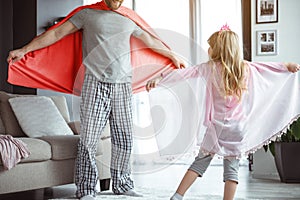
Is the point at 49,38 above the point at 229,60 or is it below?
above

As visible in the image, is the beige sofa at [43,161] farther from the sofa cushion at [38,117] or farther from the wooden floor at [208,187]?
the wooden floor at [208,187]

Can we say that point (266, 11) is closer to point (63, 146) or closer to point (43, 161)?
point (63, 146)

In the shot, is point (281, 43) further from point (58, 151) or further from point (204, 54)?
point (58, 151)

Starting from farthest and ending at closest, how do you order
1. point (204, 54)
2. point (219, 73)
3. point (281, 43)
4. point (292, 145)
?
1. point (204, 54)
2. point (281, 43)
3. point (292, 145)
4. point (219, 73)

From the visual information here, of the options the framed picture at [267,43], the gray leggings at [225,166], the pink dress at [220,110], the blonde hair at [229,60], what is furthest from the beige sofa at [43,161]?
the framed picture at [267,43]

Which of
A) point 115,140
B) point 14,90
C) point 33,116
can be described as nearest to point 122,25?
point 115,140

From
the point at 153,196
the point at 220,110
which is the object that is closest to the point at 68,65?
the point at 153,196

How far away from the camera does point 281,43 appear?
17.0ft

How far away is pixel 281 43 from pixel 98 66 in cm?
236

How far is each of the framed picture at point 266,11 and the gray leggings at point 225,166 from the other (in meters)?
2.46

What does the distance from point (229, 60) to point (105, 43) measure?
0.82 metres

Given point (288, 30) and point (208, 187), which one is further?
point (288, 30)

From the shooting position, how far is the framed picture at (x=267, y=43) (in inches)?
205

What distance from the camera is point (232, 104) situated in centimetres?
312
